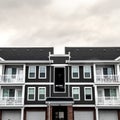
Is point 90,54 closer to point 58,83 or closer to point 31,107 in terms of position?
point 58,83

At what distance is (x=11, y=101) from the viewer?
3092cm

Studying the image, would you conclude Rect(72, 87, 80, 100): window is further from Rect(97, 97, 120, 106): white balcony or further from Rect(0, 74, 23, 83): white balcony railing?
Rect(0, 74, 23, 83): white balcony railing


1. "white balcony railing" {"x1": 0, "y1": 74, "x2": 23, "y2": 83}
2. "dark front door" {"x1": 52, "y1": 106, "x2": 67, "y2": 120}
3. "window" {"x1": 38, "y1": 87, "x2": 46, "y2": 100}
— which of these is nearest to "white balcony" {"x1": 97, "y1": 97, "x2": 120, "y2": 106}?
"dark front door" {"x1": 52, "y1": 106, "x2": 67, "y2": 120}

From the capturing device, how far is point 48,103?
30031 millimetres

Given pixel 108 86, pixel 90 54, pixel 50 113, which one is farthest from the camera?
pixel 90 54

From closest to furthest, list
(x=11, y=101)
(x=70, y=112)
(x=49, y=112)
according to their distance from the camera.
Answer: (x=49, y=112) < (x=70, y=112) < (x=11, y=101)

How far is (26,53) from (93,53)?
32.1 ft

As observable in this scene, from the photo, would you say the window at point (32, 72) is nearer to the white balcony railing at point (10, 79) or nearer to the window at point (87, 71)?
the white balcony railing at point (10, 79)

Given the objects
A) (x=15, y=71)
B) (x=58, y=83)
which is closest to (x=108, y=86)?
(x=58, y=83)

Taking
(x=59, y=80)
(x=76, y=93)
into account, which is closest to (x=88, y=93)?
(x=76, y=93)

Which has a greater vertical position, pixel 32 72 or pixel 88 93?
pixel 32 72

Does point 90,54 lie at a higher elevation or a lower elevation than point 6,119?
higher

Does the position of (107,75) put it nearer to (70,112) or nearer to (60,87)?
(60,87)

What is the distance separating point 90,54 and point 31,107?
1129 centimetres
